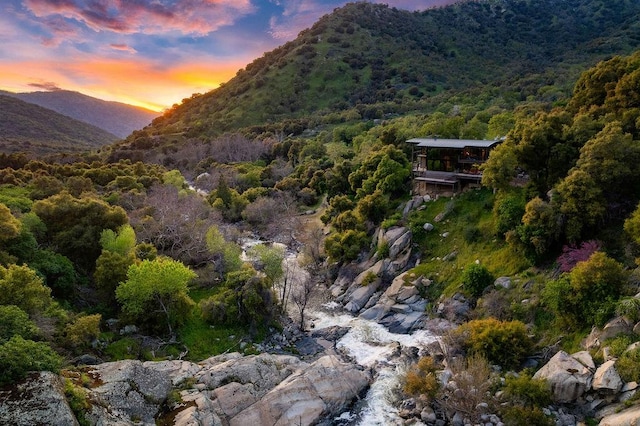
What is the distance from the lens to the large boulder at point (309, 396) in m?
23.2

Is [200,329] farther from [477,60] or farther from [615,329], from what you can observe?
[477,60]

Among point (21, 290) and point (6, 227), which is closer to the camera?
point (21, 290)

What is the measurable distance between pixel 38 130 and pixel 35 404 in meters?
190

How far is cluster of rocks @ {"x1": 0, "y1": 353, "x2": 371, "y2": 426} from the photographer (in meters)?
18.0

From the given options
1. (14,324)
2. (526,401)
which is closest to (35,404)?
(14,324)

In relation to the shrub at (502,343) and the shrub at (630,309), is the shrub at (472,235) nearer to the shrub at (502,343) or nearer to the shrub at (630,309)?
the shrub at (502,343)

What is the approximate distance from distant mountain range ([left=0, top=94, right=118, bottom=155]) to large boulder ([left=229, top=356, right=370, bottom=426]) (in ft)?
461

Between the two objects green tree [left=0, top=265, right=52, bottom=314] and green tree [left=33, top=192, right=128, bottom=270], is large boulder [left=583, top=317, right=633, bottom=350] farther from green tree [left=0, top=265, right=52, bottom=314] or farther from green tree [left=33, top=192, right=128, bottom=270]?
green tree [left=33, top=192, right=128, bottom=270]

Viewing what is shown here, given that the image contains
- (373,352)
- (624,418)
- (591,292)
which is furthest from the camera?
(373,352)

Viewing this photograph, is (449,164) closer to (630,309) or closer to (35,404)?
(630,309)

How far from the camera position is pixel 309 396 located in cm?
2475

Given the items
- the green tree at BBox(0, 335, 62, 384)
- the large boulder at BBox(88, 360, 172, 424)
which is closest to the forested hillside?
the green tree at BBox(0, 335, 62, 384)

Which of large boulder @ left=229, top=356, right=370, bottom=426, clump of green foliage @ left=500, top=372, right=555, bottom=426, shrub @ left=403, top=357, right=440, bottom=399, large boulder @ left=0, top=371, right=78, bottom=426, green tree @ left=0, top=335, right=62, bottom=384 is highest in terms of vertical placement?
green tree @ left=0, top=335, right=62, bottom=384

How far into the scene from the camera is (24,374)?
60.9ft
